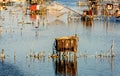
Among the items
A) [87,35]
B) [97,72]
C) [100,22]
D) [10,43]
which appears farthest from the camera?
[100,22]

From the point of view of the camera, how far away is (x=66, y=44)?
5138 centimetres

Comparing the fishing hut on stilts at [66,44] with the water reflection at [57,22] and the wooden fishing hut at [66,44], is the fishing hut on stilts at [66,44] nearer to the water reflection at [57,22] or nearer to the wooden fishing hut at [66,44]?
the wooden fishing hut at [66,44]

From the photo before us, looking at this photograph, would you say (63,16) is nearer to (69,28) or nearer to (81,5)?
(69,28)

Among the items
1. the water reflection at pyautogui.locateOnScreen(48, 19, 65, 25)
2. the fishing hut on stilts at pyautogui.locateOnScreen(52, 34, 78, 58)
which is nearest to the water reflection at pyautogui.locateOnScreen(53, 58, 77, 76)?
the fishing hut on stilts at pyautogui.locateOnScreen(52, 34, 78, 58)

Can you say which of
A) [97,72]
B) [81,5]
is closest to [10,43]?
[97,72]

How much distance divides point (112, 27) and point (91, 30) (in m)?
6.82

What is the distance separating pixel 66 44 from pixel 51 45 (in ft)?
38.9

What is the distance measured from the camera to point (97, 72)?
47.9 metres

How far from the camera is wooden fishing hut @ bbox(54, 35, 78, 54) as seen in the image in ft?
168

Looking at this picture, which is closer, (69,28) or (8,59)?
(8,59)

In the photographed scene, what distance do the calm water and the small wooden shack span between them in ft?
4.72

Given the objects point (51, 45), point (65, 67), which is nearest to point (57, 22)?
point (51, 45)

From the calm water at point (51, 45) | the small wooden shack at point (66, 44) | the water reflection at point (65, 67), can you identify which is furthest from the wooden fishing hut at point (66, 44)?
the calm water at point (51, 45)

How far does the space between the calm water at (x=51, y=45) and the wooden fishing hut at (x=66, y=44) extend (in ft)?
4.69
